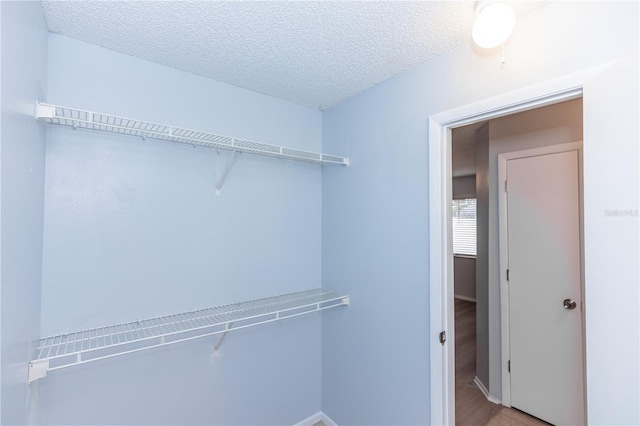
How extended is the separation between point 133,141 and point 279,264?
1.14 metres

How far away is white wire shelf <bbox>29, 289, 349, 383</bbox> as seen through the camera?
1.19 m

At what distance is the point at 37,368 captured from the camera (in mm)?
1084

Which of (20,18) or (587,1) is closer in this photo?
(20,18)

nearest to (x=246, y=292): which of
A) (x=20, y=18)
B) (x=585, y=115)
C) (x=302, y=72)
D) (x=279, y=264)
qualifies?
(x=279, y=264)

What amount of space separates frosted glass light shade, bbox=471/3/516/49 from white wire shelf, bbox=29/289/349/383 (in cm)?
160

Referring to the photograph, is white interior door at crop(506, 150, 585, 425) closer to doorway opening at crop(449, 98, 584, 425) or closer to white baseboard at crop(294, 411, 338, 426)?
doorway opening at crop(449, 98, 584, 425)

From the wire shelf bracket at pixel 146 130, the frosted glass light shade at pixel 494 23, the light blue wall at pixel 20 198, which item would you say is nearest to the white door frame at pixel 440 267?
the frosted glass light shade at pixel 494 23

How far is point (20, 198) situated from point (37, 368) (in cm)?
66

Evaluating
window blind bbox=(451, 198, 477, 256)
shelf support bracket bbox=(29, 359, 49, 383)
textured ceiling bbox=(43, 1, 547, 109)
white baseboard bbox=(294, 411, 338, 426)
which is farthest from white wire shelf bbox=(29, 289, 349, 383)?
window blind bbox=(451, 198, 477, 256)

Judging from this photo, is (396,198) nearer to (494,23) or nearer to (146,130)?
(494,23)

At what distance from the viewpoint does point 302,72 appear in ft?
5.51

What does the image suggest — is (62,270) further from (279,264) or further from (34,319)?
(279,264)

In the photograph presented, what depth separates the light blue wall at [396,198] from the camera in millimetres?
1097

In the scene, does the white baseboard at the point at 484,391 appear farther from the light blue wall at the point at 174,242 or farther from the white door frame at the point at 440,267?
the light blue wall at the point at 174,242
